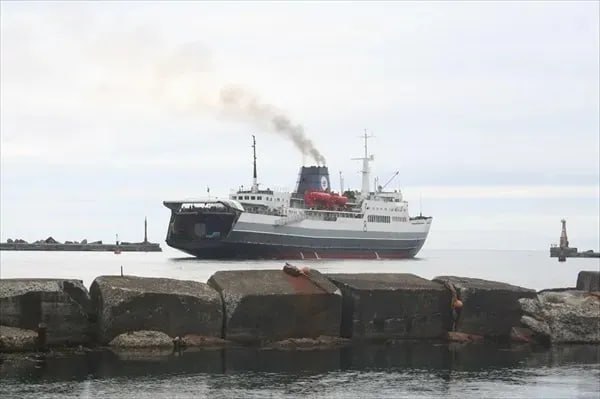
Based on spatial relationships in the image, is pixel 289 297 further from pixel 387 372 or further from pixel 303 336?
pixel 387 372

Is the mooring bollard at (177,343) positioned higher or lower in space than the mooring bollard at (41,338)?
lower

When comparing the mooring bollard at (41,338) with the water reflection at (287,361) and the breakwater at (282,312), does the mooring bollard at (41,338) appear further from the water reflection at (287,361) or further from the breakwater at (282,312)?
the water reflection at (287,361)

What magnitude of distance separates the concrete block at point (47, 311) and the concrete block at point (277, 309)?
1.80 metres

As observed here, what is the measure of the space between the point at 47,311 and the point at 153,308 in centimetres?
129

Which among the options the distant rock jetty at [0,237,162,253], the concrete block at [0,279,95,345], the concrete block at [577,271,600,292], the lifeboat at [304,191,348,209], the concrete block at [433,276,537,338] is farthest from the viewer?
the distant rock jetty at [0,237,162,253]

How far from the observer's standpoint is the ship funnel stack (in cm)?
9956

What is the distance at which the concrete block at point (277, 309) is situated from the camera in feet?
37.7

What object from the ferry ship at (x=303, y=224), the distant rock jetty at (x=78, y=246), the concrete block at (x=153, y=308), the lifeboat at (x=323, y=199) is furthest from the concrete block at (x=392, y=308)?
the distant rock jetty at (x=78, y=246)

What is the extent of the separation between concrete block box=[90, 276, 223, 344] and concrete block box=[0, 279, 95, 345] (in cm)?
24

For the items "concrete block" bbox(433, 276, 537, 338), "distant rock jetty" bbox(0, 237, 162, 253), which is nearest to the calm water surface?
"concrete block" bbox(433, 276, 537, 338)

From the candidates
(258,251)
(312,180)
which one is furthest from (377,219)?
(258,251)

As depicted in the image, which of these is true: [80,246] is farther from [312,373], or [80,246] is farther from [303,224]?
[312,373]

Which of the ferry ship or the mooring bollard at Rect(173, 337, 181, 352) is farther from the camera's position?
the ferry ship

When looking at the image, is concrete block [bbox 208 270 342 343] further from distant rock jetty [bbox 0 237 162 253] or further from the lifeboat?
distant rock jetty [bbox 0 237 162 253]
